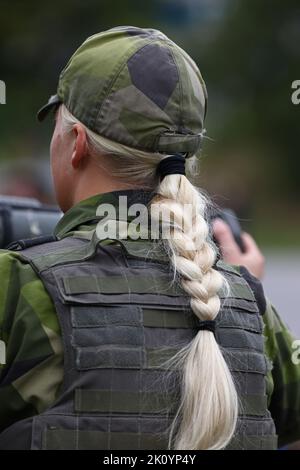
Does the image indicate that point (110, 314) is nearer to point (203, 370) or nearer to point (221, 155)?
point (203, 370)

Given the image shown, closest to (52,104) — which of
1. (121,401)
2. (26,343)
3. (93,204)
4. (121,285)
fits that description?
(93,204)

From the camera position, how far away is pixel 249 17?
87.6ft

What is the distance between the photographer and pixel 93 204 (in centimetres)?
249

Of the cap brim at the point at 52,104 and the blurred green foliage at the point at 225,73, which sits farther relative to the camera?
the blurred green foliage at the point at 225,73

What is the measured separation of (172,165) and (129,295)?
1.08 feet

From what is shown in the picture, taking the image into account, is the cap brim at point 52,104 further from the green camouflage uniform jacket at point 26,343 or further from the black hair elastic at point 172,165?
the green camouflage uniform jacket at point 26,343

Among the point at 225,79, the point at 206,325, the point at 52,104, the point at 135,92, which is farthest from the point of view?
the point at 225,79

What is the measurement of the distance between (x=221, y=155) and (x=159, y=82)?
75.5ft

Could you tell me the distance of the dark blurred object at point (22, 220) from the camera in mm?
3566

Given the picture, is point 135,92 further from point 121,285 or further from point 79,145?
point 121,285

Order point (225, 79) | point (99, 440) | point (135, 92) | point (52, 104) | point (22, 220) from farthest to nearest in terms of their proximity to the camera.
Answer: point (225, 79) < point (22, 220) < point (52, 104) < point (135, 92) < point (99, 440)

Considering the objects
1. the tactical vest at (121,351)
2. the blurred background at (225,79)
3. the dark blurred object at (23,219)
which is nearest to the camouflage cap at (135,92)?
the tactical vest at (121,351)

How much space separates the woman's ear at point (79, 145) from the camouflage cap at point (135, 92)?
2 centimetres

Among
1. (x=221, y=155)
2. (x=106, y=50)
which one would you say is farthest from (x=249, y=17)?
(x=106, y=50)
